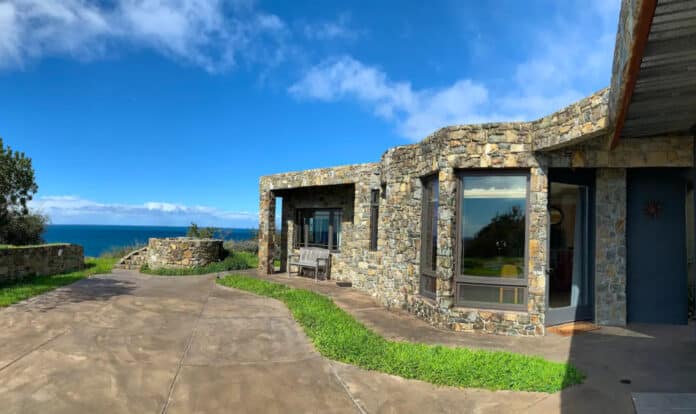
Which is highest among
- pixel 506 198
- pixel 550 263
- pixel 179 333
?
pixel 506 198

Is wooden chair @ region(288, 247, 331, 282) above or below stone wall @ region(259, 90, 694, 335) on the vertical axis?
below

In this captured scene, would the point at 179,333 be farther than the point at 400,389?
Yes

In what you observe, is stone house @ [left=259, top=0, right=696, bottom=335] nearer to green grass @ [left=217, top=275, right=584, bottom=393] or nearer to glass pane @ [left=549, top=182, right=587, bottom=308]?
glass pane @ [left=549, top=182, right=587, bottom=308]

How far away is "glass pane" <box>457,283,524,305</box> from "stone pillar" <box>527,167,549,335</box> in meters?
0.17

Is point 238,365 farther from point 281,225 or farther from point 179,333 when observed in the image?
point 281,225

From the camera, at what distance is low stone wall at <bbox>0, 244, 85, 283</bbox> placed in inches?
398

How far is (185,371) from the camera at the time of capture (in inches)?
178

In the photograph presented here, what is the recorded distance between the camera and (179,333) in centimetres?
610

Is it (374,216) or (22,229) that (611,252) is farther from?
(22,229)

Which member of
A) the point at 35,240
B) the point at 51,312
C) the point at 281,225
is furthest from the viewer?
the point at 35,240

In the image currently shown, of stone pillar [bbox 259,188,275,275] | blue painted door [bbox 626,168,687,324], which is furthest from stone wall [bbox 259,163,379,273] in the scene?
blue painted door [bbox 626,168,687,324]

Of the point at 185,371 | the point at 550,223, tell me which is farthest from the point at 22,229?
the point at 550,223

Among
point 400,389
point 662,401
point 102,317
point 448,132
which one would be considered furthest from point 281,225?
point 662,401

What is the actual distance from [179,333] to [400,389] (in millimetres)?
3571
